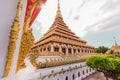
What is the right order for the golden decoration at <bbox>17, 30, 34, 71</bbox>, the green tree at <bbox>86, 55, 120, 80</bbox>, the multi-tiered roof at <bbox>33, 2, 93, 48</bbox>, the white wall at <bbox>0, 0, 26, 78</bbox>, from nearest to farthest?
the white wall at <bbox>0, 0, 26, 78</bbox> < the golden decoration at <bbox>17, 30, 34, 71</bbox> < the green tree at <bbox>86, 55, 120, 80</bbox> < the multi-tiered roof at <bbox>33, 2, 93, 48</bbox>

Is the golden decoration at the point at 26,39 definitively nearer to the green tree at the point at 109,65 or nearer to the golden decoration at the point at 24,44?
the golden decoration at the point at 24,44

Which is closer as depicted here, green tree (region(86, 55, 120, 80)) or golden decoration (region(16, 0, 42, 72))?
golden decoration (region(16, 0, 42, 72))

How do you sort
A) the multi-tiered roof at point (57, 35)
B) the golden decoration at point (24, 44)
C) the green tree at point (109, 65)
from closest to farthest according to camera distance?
the golden decoration at point (24, 44), the green tree at point (109, 65), the multi-tiered roof at point (57, 35)

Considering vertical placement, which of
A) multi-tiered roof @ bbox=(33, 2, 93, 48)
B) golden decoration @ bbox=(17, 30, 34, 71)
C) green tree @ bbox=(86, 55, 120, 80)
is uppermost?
multi-tiered roof @ bbox=(33, 2, 93, 48)

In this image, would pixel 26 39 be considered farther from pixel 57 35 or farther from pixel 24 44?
pixel 57 35

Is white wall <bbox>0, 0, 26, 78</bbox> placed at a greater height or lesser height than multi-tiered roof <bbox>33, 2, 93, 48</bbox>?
lesser

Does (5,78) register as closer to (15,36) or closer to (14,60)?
(14,60)

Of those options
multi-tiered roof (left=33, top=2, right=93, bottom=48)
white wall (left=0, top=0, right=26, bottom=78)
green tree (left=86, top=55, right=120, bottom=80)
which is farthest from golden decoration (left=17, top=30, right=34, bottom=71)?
green tree (left=86, top=55, right=120, bottom=80)

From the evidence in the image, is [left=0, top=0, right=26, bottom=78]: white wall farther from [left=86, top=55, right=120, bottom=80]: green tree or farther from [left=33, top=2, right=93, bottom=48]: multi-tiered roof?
[left=86, top=55, right=120, bottom=80]: green tree

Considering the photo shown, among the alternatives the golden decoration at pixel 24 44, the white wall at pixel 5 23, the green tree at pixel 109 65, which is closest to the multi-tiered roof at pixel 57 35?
the green tree at pixel 109 65

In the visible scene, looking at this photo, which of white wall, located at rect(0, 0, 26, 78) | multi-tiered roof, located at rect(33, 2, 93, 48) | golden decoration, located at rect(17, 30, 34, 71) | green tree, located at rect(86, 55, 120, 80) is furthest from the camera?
multi-tiered roof, located at rect(33, 2, 93, 48)

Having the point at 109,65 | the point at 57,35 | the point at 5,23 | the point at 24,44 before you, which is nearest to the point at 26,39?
the point at 24,44

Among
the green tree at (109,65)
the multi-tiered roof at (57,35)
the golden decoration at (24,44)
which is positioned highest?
the multi-tiered roof at (57,35)

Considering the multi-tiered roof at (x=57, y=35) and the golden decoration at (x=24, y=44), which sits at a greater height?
the multi-tiered roof at (x=57, y=35)
